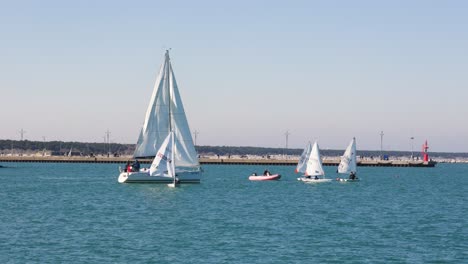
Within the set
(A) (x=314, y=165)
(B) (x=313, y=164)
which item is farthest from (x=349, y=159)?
(B) (x=313, y=164)

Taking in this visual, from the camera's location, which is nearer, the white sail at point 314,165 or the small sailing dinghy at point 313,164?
the small sailing dinghy at point 313,164

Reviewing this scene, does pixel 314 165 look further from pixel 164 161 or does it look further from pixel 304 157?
pixel 164 161

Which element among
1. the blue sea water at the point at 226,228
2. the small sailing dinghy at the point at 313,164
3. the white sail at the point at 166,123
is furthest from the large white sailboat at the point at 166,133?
the small sailing dinghy at the point at 313,164

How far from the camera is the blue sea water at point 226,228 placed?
1746 inches

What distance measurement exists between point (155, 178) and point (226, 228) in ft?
138

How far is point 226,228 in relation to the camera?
186 ft

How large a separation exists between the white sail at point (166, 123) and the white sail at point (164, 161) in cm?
316

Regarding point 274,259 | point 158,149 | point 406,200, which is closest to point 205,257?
point 274,259

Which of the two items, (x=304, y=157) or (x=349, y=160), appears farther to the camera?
(x=304, y=157)

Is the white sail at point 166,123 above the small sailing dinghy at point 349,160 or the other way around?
above

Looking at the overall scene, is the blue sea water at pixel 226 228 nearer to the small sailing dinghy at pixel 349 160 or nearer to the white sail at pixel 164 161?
the white sail at pixel 164 161

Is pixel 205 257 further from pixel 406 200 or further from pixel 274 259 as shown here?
pixel 406 200

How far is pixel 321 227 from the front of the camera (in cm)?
5822

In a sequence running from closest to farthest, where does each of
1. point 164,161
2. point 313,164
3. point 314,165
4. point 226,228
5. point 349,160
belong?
point 226,228 → point 164,161 → point 313,164 → point 314,165 → point 349,160
